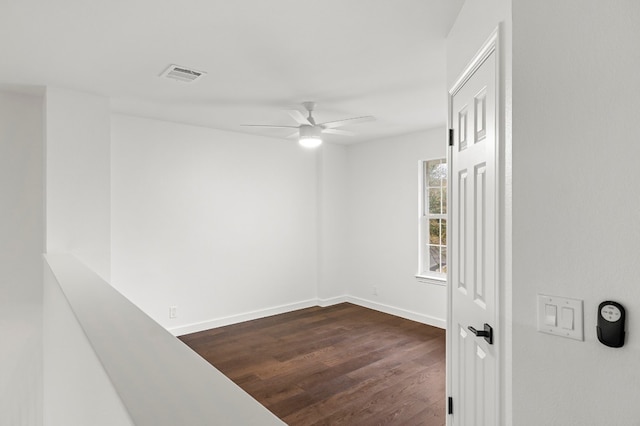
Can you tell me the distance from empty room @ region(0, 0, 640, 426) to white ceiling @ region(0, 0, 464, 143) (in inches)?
Result: 0.8

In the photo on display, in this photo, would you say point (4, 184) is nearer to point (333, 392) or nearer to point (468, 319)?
point (333, 392)

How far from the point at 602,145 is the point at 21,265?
169 inches

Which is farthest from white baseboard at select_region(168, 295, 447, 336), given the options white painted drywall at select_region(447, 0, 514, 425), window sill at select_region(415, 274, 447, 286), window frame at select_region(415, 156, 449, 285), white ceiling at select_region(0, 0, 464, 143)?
white painted drywall at select_region(447, 0, 514, 425)

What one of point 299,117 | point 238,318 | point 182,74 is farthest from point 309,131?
point 238,318

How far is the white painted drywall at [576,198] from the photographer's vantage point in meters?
1.07

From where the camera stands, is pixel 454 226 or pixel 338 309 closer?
pixel 454 226

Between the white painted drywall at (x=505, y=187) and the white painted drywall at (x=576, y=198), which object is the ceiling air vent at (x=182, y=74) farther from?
the white painted drywall at (x=576, y=198)

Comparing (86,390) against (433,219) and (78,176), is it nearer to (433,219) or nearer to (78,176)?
(78,176)

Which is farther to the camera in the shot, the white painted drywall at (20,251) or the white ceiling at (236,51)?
the white painted drywall at (20,251)

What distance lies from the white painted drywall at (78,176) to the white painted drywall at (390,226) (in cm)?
359

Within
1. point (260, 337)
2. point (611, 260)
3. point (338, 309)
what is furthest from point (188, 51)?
point (338, 309)

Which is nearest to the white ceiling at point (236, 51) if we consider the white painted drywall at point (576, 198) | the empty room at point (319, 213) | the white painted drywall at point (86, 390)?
the empty room at point (319, 213)

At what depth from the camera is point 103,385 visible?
654 mm

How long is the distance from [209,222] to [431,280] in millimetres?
2982
